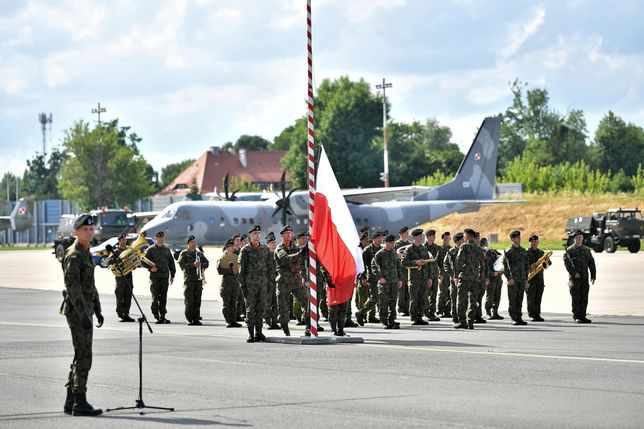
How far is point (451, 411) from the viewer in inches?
444

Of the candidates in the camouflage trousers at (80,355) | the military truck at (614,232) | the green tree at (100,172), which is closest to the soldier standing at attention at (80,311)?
the camouflage trousers at (80,355)

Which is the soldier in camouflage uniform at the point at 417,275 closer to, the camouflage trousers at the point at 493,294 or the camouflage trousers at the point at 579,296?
the camouflage trousers at the point at 493,294

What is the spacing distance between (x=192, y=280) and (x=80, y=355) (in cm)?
1307

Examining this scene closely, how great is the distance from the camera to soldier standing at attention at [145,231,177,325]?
2467cm

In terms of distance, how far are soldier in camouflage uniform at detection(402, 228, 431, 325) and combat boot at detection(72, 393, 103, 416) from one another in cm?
1289

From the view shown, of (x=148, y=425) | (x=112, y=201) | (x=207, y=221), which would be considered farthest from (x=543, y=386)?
(x=112, y=201)

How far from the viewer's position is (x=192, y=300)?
79.5ft

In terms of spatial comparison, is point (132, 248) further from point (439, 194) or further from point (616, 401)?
point (439, 194)

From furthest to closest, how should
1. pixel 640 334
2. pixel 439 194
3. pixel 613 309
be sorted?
pixel 439 194, pixel 613 309, pixel 640 334

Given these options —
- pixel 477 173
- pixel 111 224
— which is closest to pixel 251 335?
pixel 477 173

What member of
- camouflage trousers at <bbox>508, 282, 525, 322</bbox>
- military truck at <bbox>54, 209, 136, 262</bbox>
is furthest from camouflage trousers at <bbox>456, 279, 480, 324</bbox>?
military truck at <bbox>54, 209, 136, 262</bbox>

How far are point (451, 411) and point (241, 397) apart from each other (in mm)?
2298

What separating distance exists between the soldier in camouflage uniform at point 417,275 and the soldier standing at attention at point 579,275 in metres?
2.66

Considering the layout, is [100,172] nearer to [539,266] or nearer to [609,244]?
[609,244]
